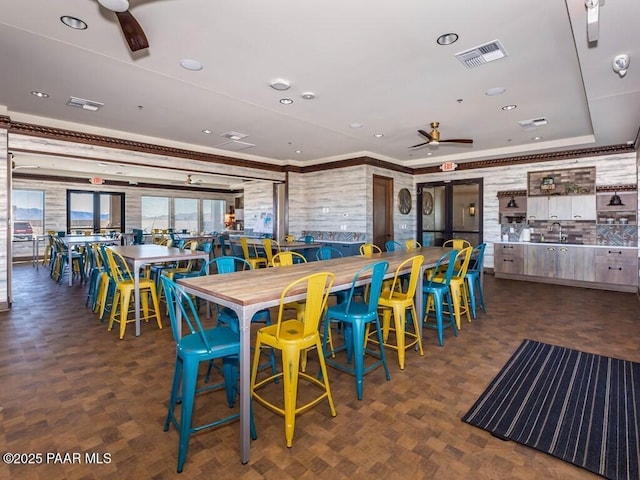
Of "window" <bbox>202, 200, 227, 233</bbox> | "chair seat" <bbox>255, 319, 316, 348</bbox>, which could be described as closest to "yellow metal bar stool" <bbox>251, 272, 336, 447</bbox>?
"chair seat" <bbox>255, 319, 316, 348</bbox>

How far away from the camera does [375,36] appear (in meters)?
2.86

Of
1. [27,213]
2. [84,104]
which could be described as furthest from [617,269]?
[27,213]

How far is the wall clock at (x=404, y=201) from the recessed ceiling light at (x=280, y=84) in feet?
17.8

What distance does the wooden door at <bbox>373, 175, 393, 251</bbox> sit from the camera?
791cm

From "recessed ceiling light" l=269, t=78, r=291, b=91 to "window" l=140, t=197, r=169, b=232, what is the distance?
10.8 meters

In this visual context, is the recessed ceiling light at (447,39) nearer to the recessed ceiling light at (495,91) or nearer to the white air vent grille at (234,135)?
the recessed ceiling light at (495,91)

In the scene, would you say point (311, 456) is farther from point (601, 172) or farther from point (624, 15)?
point (601, 172)

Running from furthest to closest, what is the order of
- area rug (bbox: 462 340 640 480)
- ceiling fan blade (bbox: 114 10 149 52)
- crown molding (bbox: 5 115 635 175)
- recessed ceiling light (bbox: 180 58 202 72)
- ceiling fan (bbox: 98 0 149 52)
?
crown molding (bbox: 5 115 635 175) < recessed ceiling light (bbox: 180 58 202 72) < ceiling fan blade (bbox: 114 10 149 52) < ceiling fan (bbox: 98 0 149 52) < area rug (bbox: 462 340 640 480)

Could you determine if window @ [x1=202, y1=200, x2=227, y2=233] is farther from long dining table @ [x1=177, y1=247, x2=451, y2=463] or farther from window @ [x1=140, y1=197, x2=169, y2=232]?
long dining table @ [x1=177, y1=247, x2=451, y2=463]

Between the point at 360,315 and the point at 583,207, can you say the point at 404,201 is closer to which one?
the point at 583,207

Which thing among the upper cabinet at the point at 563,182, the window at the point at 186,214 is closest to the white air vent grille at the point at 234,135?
the upper cabinet at the point at 563,182

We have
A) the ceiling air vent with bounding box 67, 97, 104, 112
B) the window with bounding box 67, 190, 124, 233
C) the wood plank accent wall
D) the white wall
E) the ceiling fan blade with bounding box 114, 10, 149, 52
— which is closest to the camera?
the ceiling fan blade with bounding box 114, 10, 149, 52

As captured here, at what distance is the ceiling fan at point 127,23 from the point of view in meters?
2.01

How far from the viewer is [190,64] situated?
335 cm
